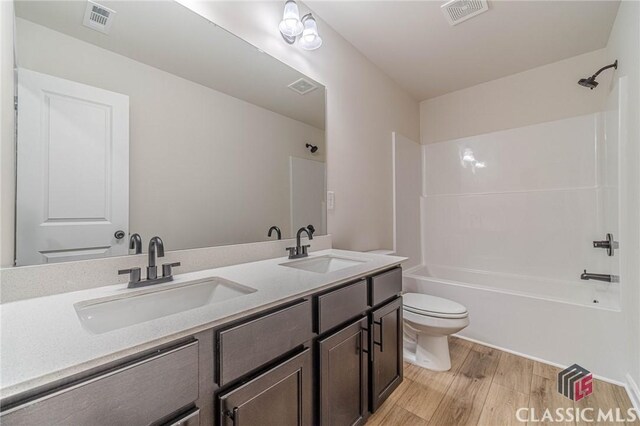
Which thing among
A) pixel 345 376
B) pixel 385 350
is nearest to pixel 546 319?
pixel 385 350

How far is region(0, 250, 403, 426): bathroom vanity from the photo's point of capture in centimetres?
51

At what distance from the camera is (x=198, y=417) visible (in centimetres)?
66

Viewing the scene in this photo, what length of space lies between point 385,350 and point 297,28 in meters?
1.90

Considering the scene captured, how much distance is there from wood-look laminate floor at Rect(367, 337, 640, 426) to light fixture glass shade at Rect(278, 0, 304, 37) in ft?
7.31

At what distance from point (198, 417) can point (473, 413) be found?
1.53 metres

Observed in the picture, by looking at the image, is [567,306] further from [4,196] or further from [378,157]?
[4,196]

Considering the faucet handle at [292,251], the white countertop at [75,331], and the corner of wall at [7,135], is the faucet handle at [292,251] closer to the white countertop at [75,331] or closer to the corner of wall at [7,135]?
the white countertop at [75,331]

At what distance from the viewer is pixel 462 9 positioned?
1.79 meters

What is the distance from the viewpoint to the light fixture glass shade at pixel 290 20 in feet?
4.92

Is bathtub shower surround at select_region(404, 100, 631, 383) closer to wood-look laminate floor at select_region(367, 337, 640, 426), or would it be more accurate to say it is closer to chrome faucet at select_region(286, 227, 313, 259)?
wood-look laminate floor at select_region(367, 337, 640, 426)

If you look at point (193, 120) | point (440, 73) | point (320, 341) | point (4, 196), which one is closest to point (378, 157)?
point (440, 73)

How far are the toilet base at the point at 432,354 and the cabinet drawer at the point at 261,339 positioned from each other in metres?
1.33

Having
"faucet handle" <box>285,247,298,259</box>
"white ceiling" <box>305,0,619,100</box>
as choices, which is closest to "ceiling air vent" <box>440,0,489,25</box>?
"white ceiling" <box>305,0,619,100</box>

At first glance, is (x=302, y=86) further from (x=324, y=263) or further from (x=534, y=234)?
(x=534, y=234)
